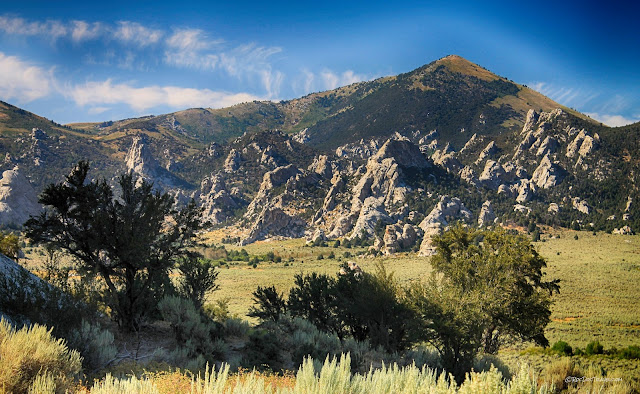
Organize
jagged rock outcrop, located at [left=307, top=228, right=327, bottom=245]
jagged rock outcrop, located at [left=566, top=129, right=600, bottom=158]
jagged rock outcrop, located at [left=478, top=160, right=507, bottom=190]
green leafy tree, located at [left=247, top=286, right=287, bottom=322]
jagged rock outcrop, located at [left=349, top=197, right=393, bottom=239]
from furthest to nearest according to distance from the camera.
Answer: jagged rock outcrop, located at [left=478, top=160, right=507, bottom=190], jagged rock outcrop, located at [left=566, top=129, right=600, bottom=158], jagged rock outcrop, located at [left=349, top=197, right=393, bottom=239], jagged rock outcrop, located at [left=307, top=228, right=327, bottom=245], green leafy tree, located at [left=247, top=286, right=287, bottom=322]

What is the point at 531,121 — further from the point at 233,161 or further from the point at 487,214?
the point at 233,161

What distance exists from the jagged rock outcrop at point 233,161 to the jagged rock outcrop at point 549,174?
120m

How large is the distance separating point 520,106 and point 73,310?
22266cm

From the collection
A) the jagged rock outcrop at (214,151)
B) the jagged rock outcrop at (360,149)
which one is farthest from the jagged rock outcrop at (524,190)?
the jagged rock outcrop at (214,151)

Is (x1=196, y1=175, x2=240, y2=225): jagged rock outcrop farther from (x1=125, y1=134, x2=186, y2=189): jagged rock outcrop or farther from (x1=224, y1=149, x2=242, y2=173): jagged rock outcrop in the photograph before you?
(x1=125, y1=134, x2=186, y2=189): jagged rock outcrop

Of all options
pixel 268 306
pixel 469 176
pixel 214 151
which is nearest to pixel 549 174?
pixel 469 176

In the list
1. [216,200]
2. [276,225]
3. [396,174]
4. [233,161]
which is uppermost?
[233,161]

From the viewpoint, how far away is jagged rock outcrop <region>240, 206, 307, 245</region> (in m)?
111

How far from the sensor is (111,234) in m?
12.4

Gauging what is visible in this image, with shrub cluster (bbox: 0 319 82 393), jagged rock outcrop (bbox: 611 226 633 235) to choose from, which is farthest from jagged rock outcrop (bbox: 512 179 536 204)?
shrub cluster (bbox: 0 319 82 393)

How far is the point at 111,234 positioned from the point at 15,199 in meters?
126

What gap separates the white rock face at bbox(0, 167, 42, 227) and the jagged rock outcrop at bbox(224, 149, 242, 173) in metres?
69.8

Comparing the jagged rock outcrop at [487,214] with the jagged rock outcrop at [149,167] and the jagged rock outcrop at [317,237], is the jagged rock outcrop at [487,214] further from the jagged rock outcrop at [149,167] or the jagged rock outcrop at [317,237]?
the jagged rock outcrop at [149,167]

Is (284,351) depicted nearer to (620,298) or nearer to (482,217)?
(620,298)
